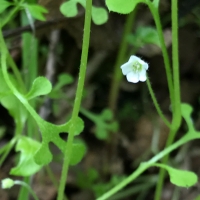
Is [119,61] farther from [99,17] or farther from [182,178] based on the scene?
[182,178]

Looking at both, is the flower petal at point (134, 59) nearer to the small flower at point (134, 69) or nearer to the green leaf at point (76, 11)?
the small flower at point (134, 69)

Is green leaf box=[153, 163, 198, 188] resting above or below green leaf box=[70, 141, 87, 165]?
below

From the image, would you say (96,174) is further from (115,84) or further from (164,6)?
(164,6)

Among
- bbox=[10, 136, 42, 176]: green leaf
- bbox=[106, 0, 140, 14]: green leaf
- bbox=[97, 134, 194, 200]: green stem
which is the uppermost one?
bbox=[106, 0, 140, 14]: green leaf

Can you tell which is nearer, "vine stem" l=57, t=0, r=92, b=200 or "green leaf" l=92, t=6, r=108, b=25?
"vine stem" l=57, t=0, r=92, b=200

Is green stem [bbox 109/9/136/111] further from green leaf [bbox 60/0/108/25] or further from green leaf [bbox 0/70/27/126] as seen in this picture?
green leaf [bbox 0/70/27/126]

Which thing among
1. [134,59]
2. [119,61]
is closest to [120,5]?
[134,59]

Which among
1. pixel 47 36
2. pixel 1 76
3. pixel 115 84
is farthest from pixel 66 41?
pixel 1 76

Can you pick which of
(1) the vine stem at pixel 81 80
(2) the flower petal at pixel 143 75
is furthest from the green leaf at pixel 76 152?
(2) the flower petal at pixel 143 75

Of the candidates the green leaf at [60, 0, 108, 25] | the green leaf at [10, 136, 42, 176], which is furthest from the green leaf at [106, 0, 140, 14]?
the green leaf at [10, 136, 42, 176]
